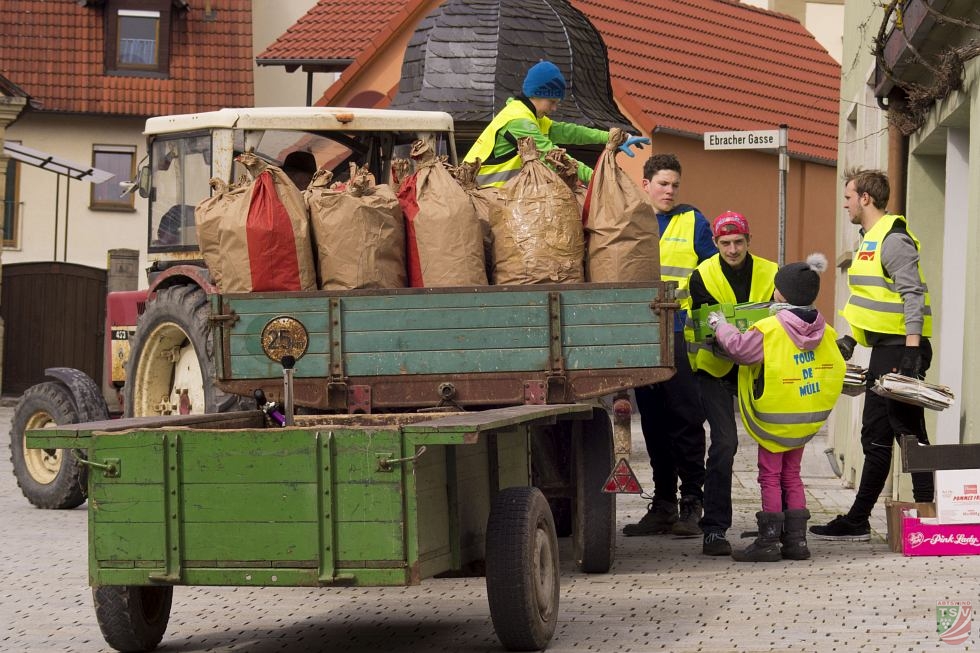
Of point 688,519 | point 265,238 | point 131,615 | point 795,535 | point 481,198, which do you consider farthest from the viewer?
point 688,519

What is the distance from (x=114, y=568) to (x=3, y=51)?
31.6 meters

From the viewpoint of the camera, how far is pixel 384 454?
5.99 meters

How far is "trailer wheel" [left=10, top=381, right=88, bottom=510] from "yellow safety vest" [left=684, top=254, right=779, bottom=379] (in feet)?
14.4

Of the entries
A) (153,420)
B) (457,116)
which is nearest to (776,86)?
(457,116)

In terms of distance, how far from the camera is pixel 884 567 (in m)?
8.63

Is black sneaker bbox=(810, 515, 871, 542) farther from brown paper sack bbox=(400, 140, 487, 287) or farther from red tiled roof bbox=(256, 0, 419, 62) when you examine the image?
red tiled roof bbox=(256, 0, 419, 62)

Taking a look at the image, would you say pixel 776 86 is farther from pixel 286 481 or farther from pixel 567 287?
pixel 286 481

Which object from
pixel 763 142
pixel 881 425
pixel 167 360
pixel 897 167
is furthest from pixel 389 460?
pixel 763 142

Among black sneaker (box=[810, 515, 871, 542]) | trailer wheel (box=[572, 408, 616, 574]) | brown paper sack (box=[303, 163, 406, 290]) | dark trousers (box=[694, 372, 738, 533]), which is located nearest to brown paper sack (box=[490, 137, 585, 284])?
brown paper sack (box=[303, 163, 406, 290])

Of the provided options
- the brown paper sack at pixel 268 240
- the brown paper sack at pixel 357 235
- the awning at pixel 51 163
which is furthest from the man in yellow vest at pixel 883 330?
the awning at pixel 51 163

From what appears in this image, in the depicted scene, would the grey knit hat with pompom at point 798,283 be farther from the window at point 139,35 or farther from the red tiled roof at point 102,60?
the window at point 139,35

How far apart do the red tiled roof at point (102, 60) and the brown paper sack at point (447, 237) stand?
2845 centimetres

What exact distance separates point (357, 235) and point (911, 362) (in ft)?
9.51

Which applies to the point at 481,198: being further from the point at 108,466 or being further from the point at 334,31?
the point at 334,31
